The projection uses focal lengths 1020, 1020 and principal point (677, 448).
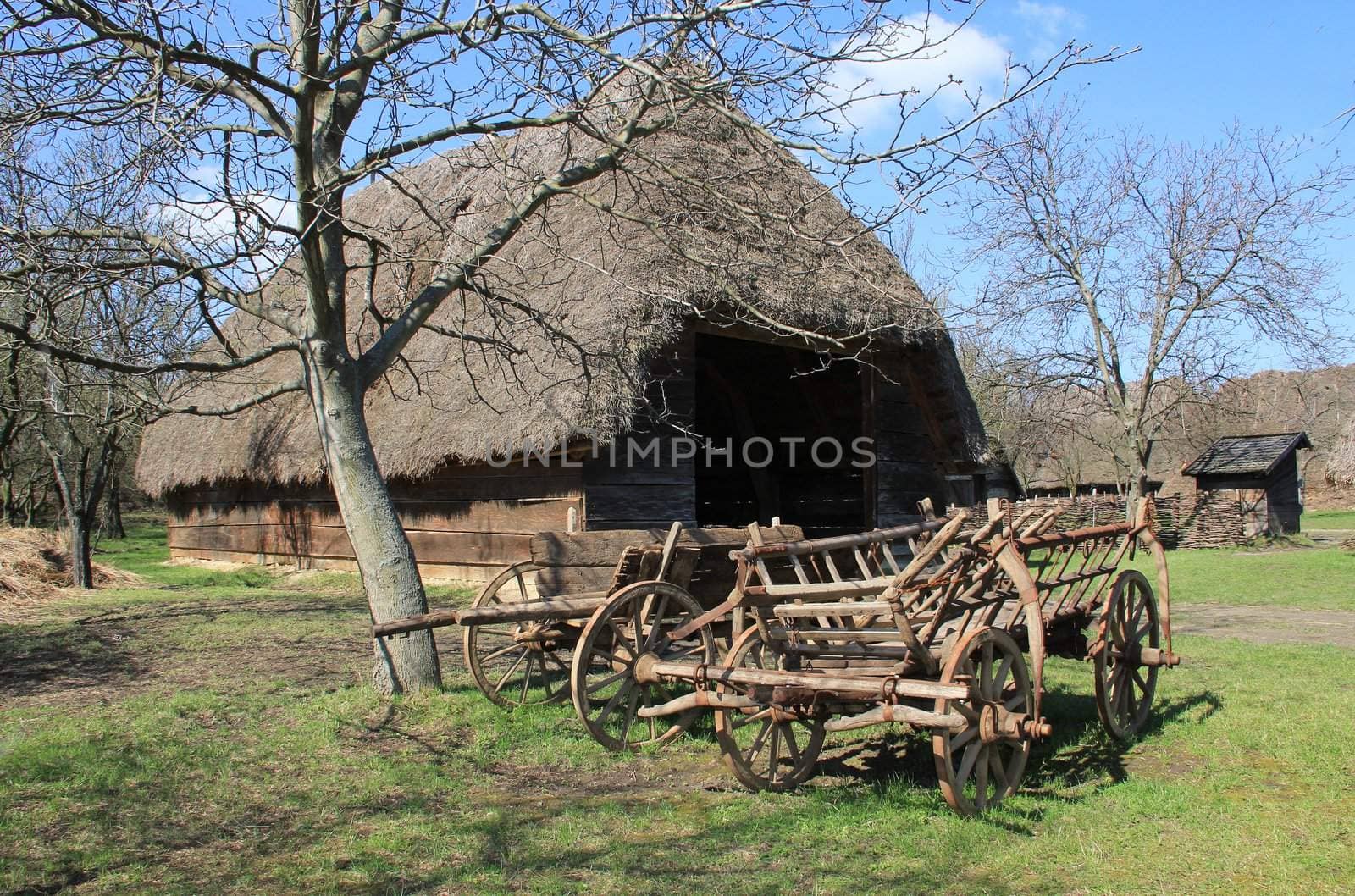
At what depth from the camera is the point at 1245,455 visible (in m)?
28.2

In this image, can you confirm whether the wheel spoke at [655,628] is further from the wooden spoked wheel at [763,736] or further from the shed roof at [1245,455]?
the shed roof at [1245,455]

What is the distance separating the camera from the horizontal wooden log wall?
32.0 ft

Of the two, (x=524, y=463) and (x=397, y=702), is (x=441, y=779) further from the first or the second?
(x=524, y=463)

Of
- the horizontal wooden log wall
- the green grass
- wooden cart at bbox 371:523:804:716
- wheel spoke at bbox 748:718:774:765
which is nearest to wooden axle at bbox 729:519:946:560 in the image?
wooden cart at bbox 371:523:804:716

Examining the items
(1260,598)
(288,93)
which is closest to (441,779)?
(288,93)

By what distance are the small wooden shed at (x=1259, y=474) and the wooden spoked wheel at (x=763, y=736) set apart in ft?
81.1

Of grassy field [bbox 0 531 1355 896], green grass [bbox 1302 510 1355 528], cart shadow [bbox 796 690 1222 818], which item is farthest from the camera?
green grass [bbox 1302 510 1355 528]

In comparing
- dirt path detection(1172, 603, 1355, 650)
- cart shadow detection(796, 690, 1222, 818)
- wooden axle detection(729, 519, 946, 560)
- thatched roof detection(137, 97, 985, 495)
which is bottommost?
dirt path detection(1172, 603, 1355, 650)

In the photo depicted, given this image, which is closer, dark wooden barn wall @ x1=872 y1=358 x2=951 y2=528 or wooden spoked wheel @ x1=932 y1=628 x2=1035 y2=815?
wooden spoked wheel @ x1=932 y1=628 x2=1035 y2=815

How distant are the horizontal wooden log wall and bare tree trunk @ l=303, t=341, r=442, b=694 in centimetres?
345

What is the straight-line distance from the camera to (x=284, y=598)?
10.8m

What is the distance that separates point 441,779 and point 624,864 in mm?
1308

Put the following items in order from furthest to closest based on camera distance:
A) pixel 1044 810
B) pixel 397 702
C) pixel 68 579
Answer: pixel 68 579
pixel 397 702
pixel 1044 810

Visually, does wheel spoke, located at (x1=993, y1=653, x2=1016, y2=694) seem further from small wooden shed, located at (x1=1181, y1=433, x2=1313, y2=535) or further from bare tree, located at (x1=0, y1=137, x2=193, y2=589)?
small wooden shed, located at (x1=1181, y1=433, x2=1313, y2=535)
